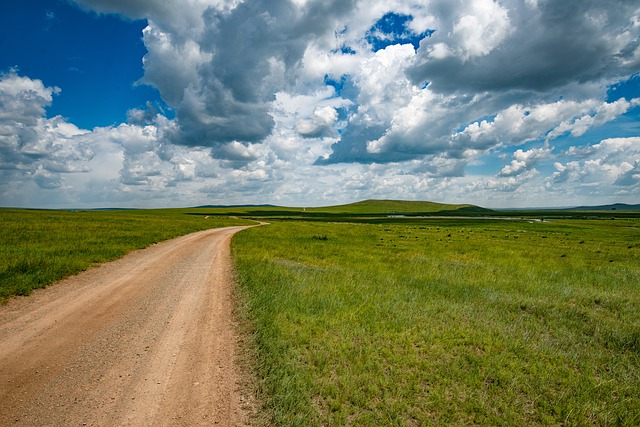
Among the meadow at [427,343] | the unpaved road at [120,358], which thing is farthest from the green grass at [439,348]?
the unpaved road at [120,358]

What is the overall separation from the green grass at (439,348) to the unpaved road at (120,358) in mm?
1119

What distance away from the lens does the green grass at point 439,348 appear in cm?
661

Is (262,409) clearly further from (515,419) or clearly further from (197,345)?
(515,419)

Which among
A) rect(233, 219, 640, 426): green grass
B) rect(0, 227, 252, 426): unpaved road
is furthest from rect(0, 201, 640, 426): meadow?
rect(0, 227, 252, 426): unpaved road

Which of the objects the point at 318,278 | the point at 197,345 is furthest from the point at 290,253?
the point at 197,345

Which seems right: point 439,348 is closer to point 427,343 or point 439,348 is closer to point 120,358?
point 427,343

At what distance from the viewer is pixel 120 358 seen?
299 inches

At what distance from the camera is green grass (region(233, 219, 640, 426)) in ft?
21.7

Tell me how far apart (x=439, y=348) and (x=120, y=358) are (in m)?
8.67

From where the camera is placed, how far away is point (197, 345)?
8.49 metres

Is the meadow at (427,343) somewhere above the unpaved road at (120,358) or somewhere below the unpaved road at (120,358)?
below

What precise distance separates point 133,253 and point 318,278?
53.0 feet

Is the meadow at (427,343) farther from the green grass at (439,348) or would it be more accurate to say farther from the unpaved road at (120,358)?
the unpaved road at (120,358)

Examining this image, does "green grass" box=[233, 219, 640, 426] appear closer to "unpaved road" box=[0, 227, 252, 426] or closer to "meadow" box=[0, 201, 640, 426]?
"meadow" box=[0, 201, 640, 426]
